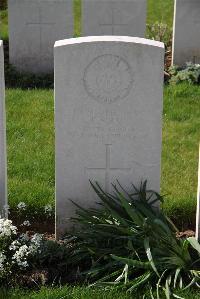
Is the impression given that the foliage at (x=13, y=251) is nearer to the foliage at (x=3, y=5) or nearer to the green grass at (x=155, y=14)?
the green grass at (x=155, y=14)

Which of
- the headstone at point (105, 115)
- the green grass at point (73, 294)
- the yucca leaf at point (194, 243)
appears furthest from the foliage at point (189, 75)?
the green grass at point (73, 294)

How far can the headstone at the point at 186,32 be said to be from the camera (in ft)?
30.9

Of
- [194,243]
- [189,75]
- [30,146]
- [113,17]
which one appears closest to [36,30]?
[113,17]

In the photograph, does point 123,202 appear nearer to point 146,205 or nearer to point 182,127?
point 146,205

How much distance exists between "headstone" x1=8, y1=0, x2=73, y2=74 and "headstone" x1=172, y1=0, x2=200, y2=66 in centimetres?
150

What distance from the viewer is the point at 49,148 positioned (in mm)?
6699

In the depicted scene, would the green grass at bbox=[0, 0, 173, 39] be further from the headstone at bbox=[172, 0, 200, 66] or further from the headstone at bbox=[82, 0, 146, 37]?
the headstone at bbox=[172, 0, 200, 66]

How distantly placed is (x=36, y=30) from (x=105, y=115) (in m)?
4.98

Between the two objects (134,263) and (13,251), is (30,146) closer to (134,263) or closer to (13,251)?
(13,251)

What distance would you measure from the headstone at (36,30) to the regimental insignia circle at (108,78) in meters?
4.83

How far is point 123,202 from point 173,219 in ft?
2.86

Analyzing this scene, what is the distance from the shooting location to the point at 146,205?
4859 mm

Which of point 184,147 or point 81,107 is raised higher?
point 81,107

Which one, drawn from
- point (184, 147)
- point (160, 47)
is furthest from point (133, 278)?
point (184, 147)
